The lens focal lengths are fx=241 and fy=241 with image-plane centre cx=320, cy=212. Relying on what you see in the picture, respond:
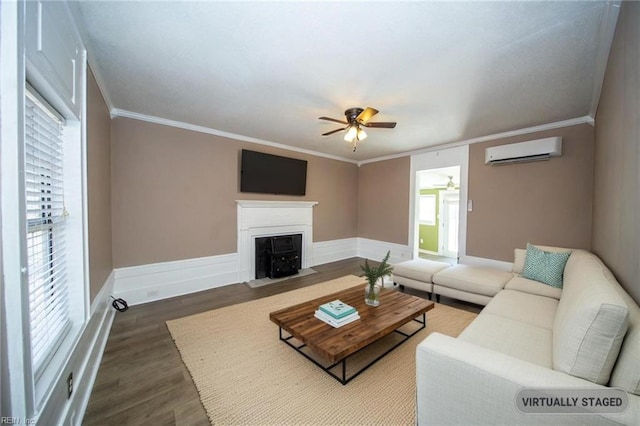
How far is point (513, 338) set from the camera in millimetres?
1687

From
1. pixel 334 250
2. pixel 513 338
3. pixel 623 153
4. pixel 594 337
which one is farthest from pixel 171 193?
pixel 623 153

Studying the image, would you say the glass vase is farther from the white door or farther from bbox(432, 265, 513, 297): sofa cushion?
the white door

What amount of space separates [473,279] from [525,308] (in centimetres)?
85

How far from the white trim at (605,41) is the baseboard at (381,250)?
3595mm

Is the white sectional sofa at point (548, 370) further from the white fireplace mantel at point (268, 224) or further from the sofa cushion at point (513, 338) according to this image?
the white fireplace mantel at point (268, 224)

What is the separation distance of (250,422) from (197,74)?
2758 millimetres

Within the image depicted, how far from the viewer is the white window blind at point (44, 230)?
121cm

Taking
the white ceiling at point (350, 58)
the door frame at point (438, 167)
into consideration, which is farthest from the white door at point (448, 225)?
the white ceiling at point (350, 58)

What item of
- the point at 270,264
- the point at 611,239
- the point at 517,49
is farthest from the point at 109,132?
the point at 611,239

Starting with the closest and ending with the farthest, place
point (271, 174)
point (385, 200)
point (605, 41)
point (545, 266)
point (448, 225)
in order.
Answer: point (605, 41) → point (545, 266) → point (271, 174) → point (385, 200) → point (448, 225)

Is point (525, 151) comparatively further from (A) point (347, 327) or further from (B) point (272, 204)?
(B) point (272, 204)

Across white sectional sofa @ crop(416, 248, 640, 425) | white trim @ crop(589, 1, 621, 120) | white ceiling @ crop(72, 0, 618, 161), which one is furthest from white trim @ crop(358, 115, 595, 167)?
white sectional sofa @ crop(416, 248, 640, 425)

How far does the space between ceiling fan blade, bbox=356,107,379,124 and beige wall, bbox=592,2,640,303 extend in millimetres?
1662

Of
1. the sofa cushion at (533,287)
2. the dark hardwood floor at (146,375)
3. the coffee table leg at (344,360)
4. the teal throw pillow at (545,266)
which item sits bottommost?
the dark hardwood floor at (146,375)
